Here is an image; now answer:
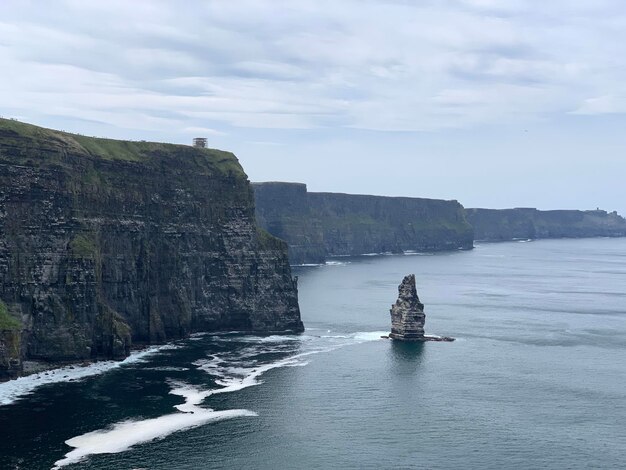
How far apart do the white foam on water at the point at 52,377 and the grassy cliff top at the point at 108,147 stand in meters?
37.7

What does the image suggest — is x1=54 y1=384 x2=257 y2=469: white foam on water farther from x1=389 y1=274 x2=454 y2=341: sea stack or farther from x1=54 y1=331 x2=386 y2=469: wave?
x1=389 y1=274 x2=454 y2=341: sea stack

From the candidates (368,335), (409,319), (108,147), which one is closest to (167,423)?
(108,147)

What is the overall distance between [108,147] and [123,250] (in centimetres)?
2220

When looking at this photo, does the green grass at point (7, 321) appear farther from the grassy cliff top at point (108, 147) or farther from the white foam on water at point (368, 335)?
the white foam on water at point (368, 335)

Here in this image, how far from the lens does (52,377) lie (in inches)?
5492

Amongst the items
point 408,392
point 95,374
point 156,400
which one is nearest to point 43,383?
point 95,374

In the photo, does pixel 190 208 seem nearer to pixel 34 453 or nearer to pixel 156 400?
pixel 156 400

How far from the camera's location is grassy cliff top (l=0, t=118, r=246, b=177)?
149 m

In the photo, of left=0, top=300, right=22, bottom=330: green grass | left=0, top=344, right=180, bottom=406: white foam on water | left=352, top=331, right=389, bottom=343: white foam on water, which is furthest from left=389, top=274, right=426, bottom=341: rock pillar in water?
left=0, top=300, right=22, bottom=330: green grass

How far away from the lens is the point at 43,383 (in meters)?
136

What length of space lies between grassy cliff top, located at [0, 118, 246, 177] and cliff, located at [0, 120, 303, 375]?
289mm

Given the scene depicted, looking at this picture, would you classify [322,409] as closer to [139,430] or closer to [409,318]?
[139,430]

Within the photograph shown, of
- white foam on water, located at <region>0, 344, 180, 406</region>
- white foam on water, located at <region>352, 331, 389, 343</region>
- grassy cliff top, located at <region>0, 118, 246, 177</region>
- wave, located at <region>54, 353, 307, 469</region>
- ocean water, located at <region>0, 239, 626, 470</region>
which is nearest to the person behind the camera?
ocean water, located at <region>0, 239, 626, 470</region>

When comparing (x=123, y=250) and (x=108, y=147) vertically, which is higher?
(x=108, y=147)
